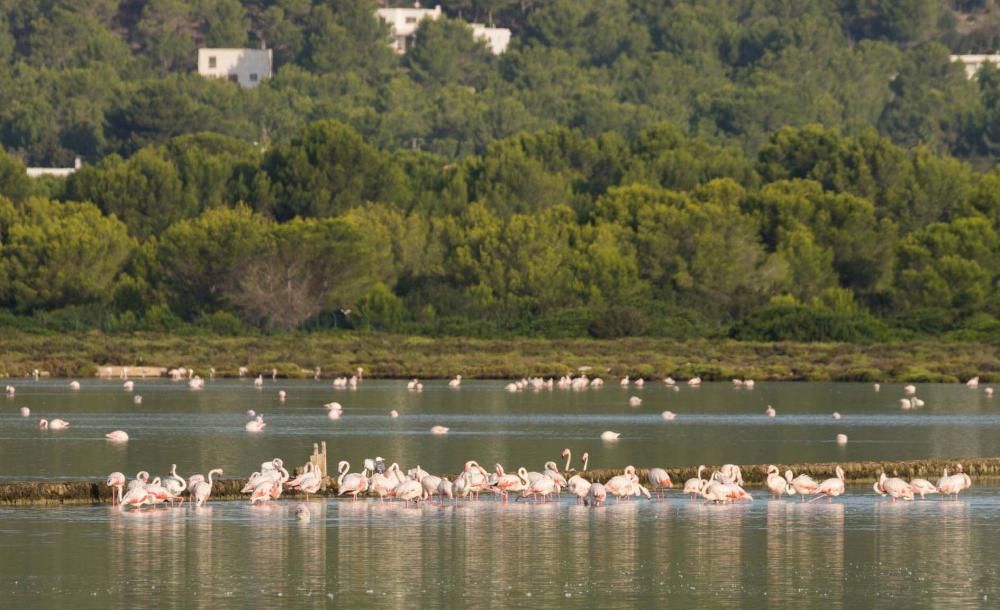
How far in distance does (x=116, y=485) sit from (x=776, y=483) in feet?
31.9

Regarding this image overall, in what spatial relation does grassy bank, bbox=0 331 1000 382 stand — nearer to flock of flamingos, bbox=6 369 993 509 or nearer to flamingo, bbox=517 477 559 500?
flock of flamingos, bbox=6 369 993 509

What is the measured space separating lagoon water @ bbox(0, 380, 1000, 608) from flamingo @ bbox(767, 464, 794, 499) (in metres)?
0.41

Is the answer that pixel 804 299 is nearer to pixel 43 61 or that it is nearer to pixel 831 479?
pixel 831 479

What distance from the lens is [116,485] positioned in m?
31.0

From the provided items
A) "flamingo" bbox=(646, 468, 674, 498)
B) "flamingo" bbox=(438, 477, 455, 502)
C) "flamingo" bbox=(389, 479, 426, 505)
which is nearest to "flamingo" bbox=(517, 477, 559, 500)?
"flamingo" bbox=(438, 477, 455, 502)

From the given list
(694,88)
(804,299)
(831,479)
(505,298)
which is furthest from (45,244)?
(694,88)

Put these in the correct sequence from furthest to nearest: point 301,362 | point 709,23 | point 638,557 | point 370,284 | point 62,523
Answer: point 709,23, point 370,284, point 301,362, point 62,523, point 638,557

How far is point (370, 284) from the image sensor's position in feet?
298

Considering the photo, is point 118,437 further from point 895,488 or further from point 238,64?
point 238,64

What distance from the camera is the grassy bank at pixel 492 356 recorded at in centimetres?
7450

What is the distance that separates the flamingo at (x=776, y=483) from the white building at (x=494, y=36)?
15903 centimetres

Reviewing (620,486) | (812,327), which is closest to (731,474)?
(620,486)

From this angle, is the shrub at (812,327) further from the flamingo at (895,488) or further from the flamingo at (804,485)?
the flamingo at (804,485)

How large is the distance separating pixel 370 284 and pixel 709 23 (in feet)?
A: 349
